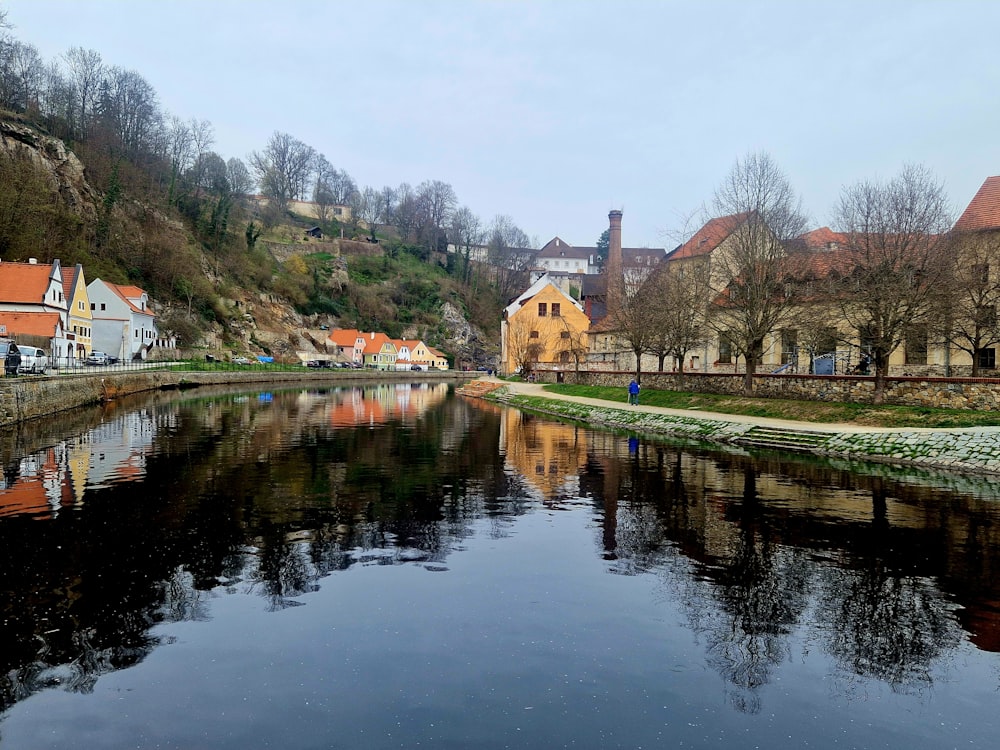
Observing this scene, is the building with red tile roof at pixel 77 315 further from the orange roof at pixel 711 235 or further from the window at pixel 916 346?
the window at pixel 916 346

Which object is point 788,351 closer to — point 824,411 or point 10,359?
point 824,411

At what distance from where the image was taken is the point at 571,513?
1366 cm

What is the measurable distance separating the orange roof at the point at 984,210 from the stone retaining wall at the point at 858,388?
14.4 meters

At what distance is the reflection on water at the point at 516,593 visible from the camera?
6090 mm

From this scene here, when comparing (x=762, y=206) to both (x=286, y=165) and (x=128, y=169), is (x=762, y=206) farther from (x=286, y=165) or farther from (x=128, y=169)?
(x=286, y=165)

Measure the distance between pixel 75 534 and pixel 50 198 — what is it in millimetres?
65380

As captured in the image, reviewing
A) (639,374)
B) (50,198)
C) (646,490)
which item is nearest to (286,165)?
(50,198)

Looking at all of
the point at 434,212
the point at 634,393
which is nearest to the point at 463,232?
the point at 434,212

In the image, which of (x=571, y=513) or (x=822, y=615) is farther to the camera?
(x=571, y=513)

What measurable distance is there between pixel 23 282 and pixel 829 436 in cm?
5675

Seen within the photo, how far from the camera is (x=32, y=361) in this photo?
36.4 m

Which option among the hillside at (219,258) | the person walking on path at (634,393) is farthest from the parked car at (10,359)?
the person walking on path at (634,393)

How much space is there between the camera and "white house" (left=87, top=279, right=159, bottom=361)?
6209cm

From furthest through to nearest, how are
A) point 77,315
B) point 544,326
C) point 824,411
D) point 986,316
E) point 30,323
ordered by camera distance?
point 544,326 → point 77,315 → point 30,323 → point 986,316 → point 824,411
